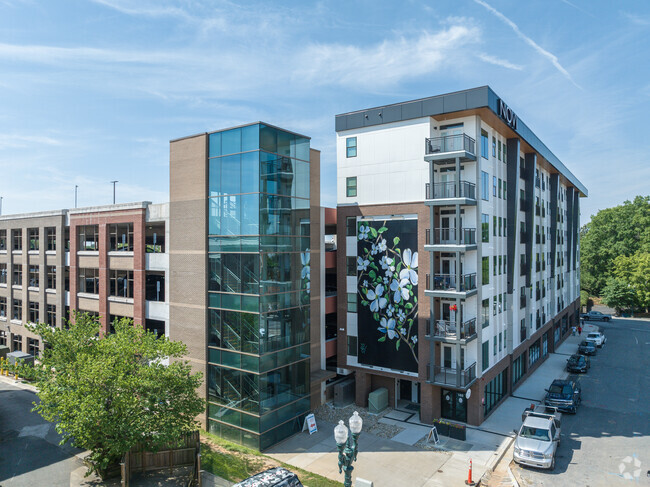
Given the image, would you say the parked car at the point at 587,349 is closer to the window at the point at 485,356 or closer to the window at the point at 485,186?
the window at the point at 485,356

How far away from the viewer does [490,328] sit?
86.1 feet

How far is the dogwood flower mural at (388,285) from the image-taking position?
2509cm

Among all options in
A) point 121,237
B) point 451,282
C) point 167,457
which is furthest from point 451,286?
point 121,237

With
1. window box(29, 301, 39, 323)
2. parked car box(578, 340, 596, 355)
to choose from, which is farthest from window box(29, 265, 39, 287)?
parked car box(578, 340, 596, 355)

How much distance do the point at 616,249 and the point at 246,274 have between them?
74774 millimetres

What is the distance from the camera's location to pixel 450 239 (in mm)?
24328

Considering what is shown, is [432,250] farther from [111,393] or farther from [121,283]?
[121,283]

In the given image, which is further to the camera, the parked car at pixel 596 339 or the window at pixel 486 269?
the parked car at pixel 596 339

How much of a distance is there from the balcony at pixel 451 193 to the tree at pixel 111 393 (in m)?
14.8

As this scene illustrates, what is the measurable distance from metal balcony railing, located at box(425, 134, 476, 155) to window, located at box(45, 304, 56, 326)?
30.5 metres

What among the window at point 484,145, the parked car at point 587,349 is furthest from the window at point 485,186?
the parked car at point 587,349

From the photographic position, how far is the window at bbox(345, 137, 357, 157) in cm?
2724

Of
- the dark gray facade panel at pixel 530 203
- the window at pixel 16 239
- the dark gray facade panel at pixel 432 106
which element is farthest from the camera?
the window at pixel 16 239

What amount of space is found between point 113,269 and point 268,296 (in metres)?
13.7
